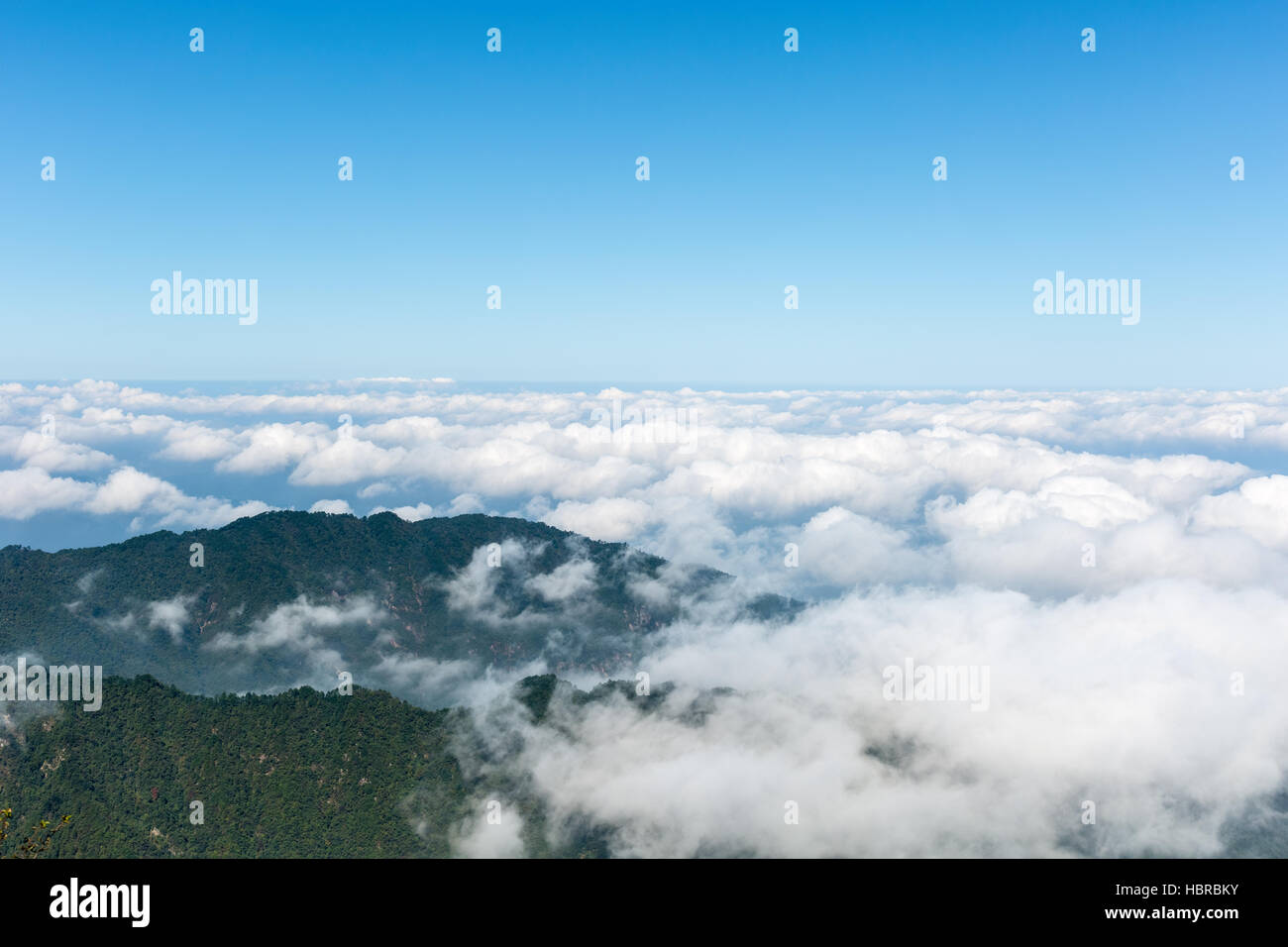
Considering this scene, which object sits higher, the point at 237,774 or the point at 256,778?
the point at 237,774

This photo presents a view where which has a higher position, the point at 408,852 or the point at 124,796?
the point at 124,796

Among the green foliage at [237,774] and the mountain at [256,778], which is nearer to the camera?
the green foliage at [237,774]

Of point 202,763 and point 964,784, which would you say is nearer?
point 202,763

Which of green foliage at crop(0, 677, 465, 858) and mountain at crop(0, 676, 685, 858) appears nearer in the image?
green foliage at crop(0, 677, 465, 858)

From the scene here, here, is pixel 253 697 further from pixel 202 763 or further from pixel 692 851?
pixel 692 851

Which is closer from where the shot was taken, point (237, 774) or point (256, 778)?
point (237, 774)
